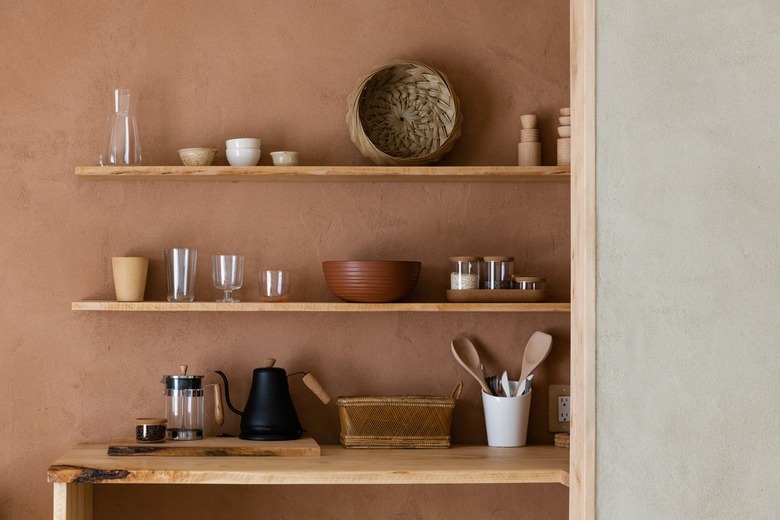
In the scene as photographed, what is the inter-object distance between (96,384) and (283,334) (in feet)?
1.94

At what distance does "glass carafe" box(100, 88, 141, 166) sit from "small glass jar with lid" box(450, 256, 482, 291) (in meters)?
1.00

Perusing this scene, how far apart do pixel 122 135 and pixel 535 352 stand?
56.1 inches

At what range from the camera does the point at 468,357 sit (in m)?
2.70

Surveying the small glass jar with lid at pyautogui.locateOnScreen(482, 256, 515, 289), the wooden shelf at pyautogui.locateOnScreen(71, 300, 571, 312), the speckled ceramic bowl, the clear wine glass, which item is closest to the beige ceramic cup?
the wooden shelf at pyautogui.locateOnScreen(71, 300, 571, 312)

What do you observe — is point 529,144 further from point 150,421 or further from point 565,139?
point 150,421

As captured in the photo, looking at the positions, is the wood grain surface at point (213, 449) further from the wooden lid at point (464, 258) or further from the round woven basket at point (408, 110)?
the round woven basket at point (408, 110)

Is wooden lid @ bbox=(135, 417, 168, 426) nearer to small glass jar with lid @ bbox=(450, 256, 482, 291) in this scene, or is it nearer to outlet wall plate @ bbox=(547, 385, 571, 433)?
small glass jar with lid @ bbox=(450, 256, 482, 291)

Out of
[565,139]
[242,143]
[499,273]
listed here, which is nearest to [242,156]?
[242,143]

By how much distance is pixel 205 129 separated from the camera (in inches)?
106

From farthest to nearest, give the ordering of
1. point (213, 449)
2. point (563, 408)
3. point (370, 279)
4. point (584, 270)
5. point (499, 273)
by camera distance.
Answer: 1. point (563, 408)
2. point (499, 273)
3. point (370, 279)
4. point (213, 449)
5. point (584, 270)

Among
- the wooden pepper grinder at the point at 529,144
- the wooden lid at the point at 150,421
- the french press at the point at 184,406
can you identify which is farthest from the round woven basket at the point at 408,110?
the wooden lid at the point at 150,421

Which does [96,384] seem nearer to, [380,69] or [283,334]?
[283,334]

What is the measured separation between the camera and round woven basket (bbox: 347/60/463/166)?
2.66m
